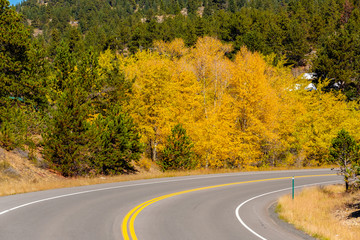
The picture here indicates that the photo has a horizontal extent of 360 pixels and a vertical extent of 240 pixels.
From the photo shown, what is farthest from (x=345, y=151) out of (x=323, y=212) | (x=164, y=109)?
(x=164, y=109)

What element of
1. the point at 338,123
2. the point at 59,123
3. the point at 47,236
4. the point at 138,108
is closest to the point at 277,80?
the point at 338,123

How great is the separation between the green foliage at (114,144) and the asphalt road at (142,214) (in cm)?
556

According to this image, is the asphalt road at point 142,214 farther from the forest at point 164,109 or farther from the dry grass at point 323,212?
the forest at point 164,109

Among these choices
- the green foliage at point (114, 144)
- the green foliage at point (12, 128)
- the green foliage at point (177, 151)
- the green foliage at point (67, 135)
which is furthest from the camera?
the green foliage at point (177, 151)

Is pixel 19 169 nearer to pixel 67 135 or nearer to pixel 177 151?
pixel 67 135

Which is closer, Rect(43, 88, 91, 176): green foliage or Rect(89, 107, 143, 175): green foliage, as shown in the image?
Rect(43, 88, 91, 176): green foliage

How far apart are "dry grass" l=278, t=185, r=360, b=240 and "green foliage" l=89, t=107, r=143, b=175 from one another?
1360 cm

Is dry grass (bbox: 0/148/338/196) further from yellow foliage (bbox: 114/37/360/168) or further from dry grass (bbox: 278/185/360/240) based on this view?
dry grass (bbox: 278/185/360/240)

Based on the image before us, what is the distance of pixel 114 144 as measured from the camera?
27.3 metres

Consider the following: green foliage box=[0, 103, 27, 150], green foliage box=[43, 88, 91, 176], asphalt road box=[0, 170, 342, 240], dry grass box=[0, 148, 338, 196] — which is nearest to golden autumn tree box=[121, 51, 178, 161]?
dry grass box=[0, 148, 338, 196]

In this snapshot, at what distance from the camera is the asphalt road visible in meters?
10.0

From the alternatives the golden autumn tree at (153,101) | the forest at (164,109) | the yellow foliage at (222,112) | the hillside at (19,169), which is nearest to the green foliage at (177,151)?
the forest at (164,109)

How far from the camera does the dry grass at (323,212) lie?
11648 millimetres

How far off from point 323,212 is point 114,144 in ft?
54.4
